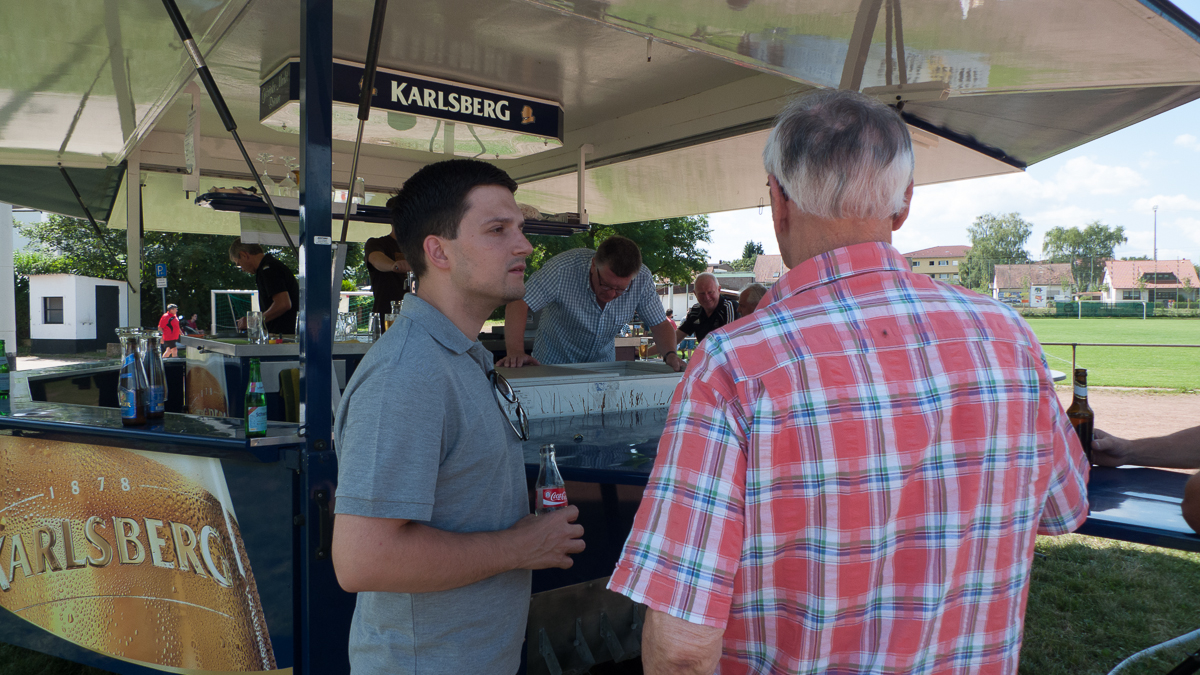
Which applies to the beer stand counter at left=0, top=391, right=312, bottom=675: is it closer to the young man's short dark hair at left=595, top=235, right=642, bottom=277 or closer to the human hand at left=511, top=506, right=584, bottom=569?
the human hand at left=511, top=506, right=584, bottom=569

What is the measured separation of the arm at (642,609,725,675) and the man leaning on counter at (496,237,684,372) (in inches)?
120

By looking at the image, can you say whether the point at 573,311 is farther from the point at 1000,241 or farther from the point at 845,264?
the point at 1000,241

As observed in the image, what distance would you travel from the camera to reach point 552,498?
1465mm

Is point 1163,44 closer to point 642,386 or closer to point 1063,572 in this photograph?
point 642,386

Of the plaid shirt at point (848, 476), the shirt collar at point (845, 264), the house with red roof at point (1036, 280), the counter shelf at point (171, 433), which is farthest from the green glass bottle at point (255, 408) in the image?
the house with red roof at point (1036, 280)

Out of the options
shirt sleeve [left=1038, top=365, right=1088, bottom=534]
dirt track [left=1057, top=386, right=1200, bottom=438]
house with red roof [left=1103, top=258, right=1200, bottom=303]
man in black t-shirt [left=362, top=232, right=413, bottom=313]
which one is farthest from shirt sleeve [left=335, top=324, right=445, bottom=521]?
house with red roof [left=1103, top=258, right=1200, bottom=303]

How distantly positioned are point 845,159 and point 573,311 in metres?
3.26

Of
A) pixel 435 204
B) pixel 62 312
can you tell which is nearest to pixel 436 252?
pixel 435 204

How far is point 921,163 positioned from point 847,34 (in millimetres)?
3357

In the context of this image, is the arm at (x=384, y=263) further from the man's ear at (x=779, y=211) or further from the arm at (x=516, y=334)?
the man's ear at (x=779, y=211)

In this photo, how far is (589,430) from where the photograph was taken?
2500 millimetres

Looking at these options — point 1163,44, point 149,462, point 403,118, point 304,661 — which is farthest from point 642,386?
point 403,118

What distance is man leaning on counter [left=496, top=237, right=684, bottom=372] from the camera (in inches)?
158

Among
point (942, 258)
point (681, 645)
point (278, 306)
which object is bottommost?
point (681, 645)
